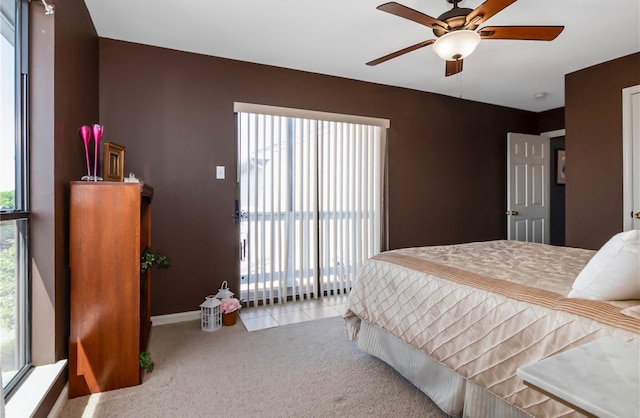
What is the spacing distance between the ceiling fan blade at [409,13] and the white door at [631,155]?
244 centimetres

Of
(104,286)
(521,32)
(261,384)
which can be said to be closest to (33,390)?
(104,286)

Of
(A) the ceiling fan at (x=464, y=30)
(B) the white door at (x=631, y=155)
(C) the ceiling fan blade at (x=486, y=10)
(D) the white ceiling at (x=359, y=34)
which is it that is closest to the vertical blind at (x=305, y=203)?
(D) the white ceiling at (x=359, y=34)

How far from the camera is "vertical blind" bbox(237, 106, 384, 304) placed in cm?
337

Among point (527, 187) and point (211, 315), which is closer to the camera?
point (211, 315)

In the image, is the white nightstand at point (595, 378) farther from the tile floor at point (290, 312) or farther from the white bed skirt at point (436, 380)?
the tile floor at point (290, 312)

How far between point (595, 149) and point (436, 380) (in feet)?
10.7

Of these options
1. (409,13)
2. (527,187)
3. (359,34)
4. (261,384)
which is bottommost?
(261,384)

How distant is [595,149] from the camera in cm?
356

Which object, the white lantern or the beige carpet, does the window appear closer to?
the beige carpet

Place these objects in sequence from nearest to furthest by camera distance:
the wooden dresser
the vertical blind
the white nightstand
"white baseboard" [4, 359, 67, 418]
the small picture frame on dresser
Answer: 1. the white nightstand
2. "white baseboard" [4, 359, 67, 418]
3. the wooden dresser
4. the small picture frame on dresser
5. the vertical blind

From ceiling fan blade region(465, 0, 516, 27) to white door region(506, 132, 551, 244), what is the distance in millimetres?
3059

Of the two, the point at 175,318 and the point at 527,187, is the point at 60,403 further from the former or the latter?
the point at 527,187

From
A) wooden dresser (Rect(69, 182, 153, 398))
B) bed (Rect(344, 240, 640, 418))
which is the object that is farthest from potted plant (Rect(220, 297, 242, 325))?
bed (Rect(344, 240, 640, 418))

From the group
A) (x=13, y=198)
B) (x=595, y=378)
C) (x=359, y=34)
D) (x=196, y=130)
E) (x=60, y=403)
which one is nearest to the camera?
(x=595, y=378)
